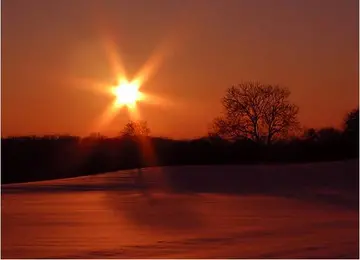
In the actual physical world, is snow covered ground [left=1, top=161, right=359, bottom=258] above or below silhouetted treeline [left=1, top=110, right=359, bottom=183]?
below

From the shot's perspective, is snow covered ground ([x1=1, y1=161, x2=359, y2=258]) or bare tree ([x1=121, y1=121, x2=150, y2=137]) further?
bare tree ([x1=121, y1=121, x2=150, y2=137])

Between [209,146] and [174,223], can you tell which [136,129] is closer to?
[209,146]

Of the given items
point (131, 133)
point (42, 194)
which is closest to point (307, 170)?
point (42, 194)

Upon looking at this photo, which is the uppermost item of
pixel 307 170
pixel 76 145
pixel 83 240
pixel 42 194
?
pixel 76 145

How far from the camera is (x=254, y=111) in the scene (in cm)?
3931

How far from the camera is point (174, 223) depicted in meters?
9.14

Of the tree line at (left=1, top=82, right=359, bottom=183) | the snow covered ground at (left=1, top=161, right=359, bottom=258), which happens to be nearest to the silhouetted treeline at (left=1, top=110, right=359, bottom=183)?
the tree line at (left=1, top=82, right=359, bottom=183)

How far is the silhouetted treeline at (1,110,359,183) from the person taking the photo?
30.1 metres

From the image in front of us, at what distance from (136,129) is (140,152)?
6.67 ft

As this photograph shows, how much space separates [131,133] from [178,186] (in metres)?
21.1

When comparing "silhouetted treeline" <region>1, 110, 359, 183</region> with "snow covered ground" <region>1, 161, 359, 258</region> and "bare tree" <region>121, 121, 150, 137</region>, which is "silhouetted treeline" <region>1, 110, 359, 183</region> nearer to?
"bare tree" <region>121, 121, 150, 137</region>

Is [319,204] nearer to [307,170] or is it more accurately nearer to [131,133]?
[307,170]

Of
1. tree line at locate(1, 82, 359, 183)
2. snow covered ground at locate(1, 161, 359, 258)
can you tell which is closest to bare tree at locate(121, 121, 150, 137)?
tree line at locate(1, 82, 359, 183)

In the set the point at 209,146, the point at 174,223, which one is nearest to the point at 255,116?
the point at 209,146
